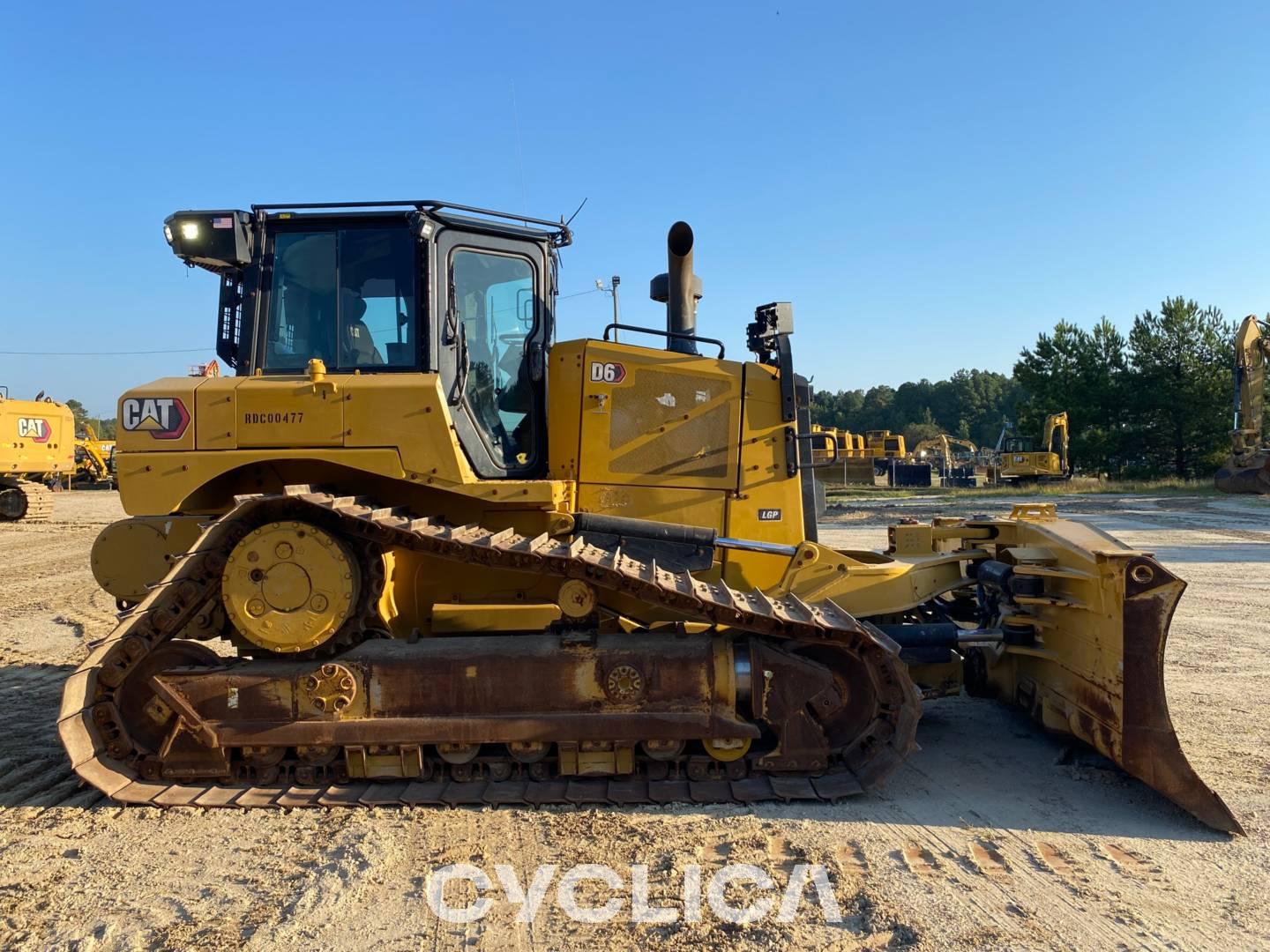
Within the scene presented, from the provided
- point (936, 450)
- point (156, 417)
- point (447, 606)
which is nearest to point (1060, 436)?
point (936, 450)

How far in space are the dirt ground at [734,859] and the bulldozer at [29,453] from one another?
20.5 metres

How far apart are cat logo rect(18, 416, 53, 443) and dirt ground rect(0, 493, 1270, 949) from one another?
70.1 ft

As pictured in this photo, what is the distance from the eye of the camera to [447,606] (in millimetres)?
4848

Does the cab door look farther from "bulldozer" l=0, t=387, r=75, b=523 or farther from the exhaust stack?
"bulldozer" l=0, t=387, r=75, b=523

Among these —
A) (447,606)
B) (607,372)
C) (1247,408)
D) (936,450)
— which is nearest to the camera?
(447,606)

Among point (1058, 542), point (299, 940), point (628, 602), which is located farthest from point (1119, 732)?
point (299, 940)

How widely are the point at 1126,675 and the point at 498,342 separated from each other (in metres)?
4.04

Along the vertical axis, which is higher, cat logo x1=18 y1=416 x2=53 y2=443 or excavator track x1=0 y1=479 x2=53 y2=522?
cat logo x1=18 y1=416 x2=53 y2=443

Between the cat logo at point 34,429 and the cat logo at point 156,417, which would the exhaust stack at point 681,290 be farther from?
the cat logo at point 34,429

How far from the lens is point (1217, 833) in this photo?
3824 mm

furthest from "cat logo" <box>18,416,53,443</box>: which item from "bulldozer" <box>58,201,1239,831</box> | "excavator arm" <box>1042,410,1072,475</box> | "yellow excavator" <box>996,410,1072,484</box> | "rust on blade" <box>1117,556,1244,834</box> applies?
"excavator arm" <box>1042,410,1072,475</box>

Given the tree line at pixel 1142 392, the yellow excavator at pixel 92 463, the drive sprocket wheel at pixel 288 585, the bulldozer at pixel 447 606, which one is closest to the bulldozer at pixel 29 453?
the yellow excavator at pixel 92 463

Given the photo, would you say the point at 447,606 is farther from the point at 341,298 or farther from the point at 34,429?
the point at 34,429

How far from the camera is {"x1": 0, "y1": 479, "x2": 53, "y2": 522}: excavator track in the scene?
70.8 feet
